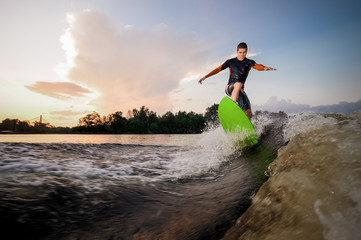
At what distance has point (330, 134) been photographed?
173 centimetres

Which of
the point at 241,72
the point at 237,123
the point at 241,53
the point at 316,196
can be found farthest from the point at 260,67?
the point at 316,196

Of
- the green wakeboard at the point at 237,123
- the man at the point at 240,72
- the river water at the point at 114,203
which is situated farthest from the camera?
the man at the point at 240,72

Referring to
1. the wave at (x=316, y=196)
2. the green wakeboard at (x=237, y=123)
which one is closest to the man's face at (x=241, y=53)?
the green wakeboard at (x=237, y=123)

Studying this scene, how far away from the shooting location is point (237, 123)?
462 cm

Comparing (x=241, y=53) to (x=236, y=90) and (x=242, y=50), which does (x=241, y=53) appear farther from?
(x=236, y=90)

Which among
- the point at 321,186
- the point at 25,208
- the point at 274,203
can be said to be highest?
the point at 321,186

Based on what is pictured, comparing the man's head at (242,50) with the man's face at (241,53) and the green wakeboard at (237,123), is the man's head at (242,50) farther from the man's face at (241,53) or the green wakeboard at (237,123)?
the green wakeboard at (237,123)

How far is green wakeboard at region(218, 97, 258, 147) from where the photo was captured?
174 inches

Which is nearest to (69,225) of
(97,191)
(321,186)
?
(97,191)

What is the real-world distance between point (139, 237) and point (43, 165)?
8.65 ft

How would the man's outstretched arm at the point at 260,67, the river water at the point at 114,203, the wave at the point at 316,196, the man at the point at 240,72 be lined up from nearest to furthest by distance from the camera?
the wave at the point at 316,196
the river water at the point at 114,203
the man's outstretched arm at the point at 260,67
the man at the point at 240,72

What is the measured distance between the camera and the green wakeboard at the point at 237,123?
4.42 meters

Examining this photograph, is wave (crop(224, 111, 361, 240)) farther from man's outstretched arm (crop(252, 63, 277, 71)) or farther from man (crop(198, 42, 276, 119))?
man's outstretched arm (crop(252, 63, 277, 71))

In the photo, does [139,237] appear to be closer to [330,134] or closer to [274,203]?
[274,203]
